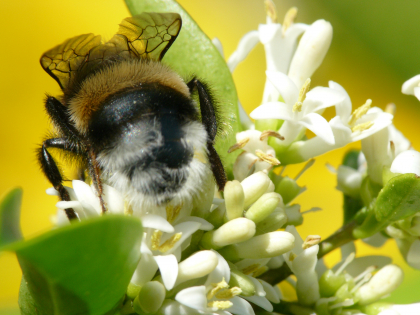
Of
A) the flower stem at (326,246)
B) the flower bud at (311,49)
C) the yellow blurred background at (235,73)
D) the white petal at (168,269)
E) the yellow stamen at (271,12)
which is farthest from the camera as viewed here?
the yellow blurred background at (235,73)

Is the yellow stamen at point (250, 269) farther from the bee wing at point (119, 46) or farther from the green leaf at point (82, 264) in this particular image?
the bee wing at point (119, 46)

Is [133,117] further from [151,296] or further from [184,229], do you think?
[151,296]

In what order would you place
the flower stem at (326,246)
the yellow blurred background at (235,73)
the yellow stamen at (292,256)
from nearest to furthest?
the yellow stamen at (292,256), the flower stem at (326,246), the yellow blurred background at (235,73)

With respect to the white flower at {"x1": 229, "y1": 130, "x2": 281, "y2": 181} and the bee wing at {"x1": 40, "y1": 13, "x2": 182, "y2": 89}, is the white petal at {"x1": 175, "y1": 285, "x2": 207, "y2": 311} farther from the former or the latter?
the bee wing at {"x1": 40, "y1": 13, "x2": 182, "y2": 89}

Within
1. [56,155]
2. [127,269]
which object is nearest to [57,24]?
[56,155]

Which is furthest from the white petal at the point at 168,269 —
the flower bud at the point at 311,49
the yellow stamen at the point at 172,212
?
the flower bud at the point at 311,49

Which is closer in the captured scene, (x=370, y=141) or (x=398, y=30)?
(x=370, y=141)

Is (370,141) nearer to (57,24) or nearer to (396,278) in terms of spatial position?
(396,278)
